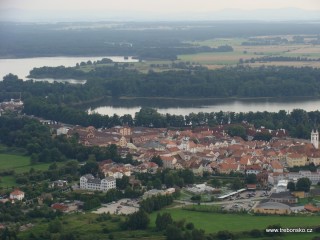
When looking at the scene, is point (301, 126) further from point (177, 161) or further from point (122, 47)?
point (122, 47)

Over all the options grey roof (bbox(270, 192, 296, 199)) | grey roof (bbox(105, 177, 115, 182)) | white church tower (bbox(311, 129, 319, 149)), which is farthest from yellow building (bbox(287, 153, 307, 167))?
grey roof (bbox(105, 177, 115, 182))

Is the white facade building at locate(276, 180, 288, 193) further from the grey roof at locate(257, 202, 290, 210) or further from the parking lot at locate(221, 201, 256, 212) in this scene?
the grey roof at locate(257, 202, 290, 210)

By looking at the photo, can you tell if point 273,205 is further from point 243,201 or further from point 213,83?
point 213,83

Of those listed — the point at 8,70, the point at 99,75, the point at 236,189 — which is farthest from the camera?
the point at 8,70

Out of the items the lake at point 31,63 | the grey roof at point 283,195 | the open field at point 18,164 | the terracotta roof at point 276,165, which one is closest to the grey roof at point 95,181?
the open field at point 18,164

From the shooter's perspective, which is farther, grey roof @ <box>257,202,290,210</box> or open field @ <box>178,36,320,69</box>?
open field @ <box>178,36,320,69</box>

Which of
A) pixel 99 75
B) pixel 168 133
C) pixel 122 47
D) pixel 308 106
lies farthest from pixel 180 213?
pixel 122 47
